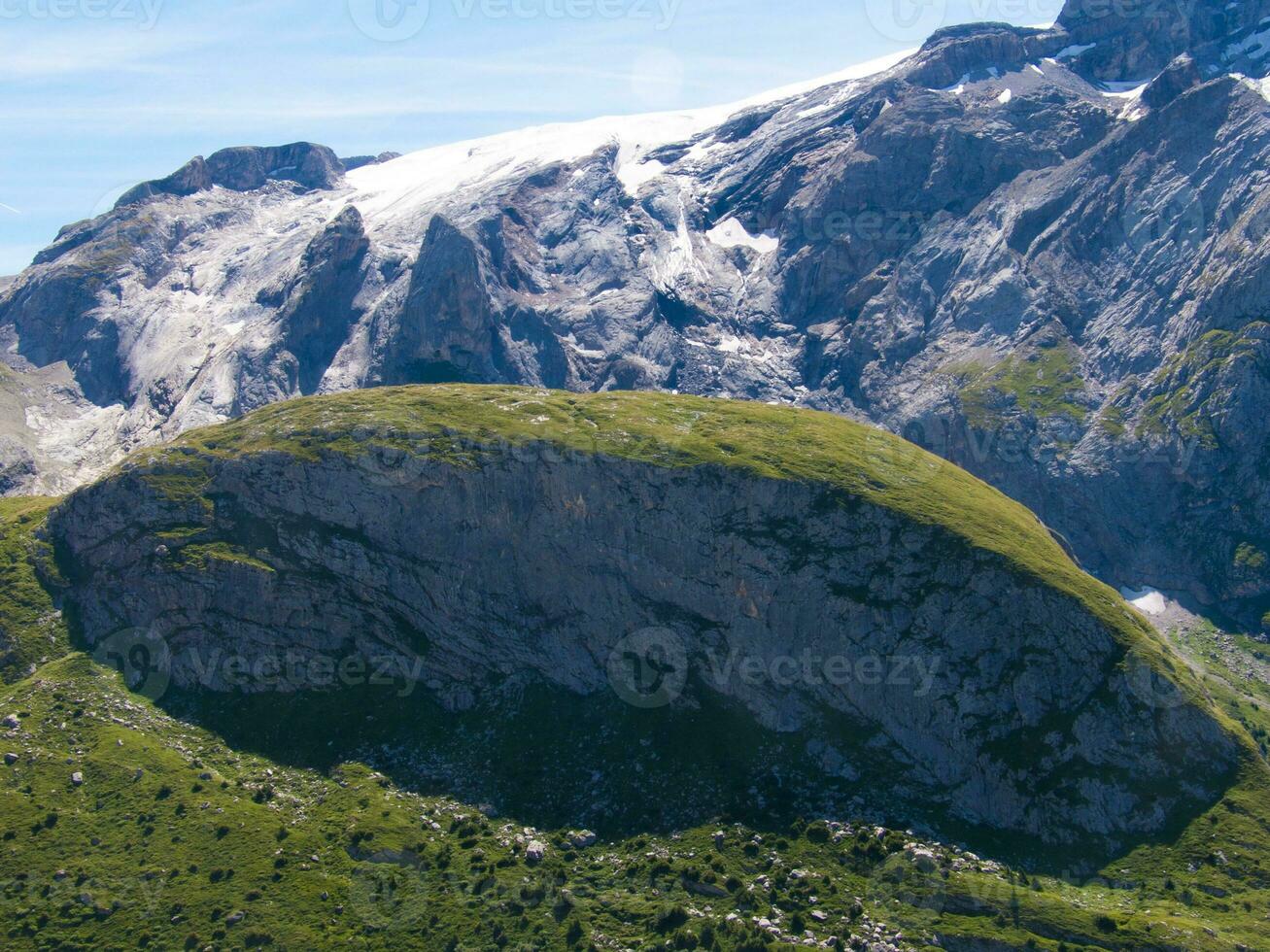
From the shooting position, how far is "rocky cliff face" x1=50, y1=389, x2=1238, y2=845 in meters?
148

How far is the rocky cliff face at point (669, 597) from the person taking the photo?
147750 mm

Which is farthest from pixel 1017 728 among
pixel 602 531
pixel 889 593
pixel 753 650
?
pixel 602 531

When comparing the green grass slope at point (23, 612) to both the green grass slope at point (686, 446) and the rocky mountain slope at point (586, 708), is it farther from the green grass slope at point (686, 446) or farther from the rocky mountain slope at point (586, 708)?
the green grass slope at point (686, 446)

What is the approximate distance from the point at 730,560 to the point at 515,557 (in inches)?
1263

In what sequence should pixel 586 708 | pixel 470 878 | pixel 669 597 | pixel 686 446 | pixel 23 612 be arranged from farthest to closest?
pixel 686 446, pixel 23 612, pixel 669 597, pixel 586 708, pixel 470 878

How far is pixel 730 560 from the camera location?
167m

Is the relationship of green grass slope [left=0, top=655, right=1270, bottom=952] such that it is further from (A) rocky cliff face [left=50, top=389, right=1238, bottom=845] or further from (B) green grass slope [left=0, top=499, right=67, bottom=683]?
(B) green grass slope [left=0, top=499, right=67, bottom=683]

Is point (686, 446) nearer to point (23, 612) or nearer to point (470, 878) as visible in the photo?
point (470, 878)

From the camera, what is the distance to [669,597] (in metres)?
168

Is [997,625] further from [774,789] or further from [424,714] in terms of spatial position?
[424,714]

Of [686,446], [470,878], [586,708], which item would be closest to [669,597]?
[586,708]

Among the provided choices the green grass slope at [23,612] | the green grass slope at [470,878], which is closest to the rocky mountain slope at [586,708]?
the green grass slope at [470,878]

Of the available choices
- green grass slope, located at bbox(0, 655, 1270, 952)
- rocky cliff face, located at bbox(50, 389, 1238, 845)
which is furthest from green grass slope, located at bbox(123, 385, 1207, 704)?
green grass slope, located at bbox(0, 655, 1270, 952)

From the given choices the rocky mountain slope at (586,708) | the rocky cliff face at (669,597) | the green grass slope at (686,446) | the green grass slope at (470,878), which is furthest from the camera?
the green grass slope at (686,446)
